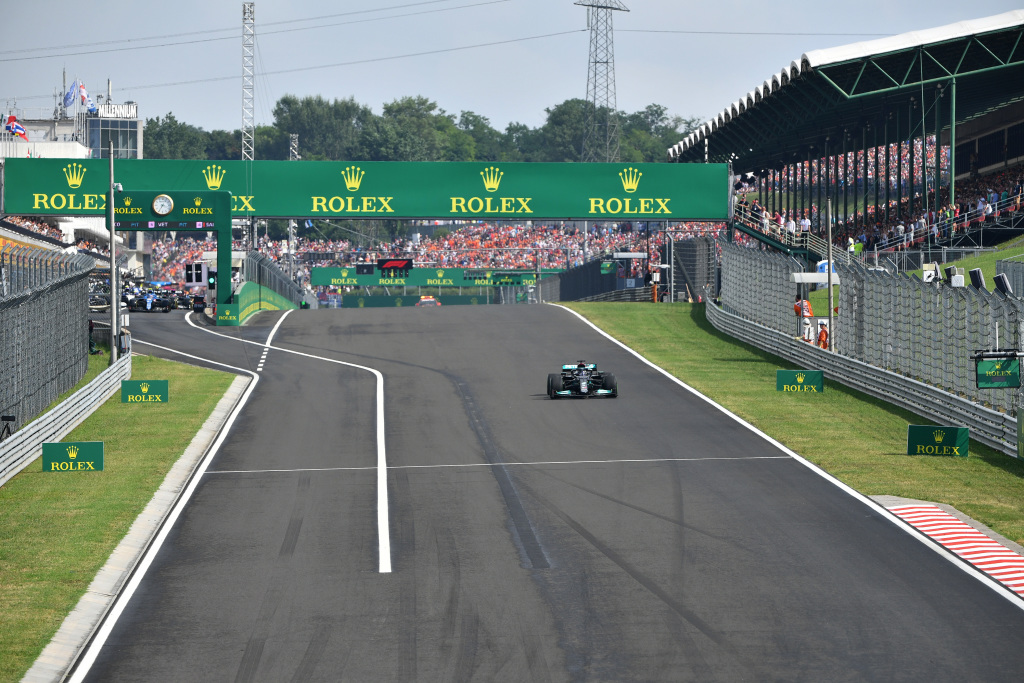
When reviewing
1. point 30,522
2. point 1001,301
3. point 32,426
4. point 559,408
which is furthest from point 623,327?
point 30,522

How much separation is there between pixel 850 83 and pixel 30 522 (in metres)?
47.3

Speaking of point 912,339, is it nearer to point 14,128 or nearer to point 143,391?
point 143,391

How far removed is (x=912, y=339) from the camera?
30.5m

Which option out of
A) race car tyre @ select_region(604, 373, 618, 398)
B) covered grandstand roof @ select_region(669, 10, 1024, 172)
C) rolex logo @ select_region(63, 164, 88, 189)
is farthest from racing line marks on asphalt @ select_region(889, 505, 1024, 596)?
rolex logo @ select_region(63, 164, 88, 189)

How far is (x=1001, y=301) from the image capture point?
82.6ft

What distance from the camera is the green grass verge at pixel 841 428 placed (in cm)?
2014

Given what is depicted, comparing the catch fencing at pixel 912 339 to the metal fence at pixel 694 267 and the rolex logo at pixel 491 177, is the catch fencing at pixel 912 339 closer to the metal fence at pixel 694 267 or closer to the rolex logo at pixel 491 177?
the metal fence at pixel 694 267

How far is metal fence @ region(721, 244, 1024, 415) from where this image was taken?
25469 mm

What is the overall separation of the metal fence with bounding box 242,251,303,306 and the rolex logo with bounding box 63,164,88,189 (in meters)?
8.32

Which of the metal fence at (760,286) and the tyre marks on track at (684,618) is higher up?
the metal fence at (760,286)

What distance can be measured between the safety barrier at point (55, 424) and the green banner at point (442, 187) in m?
24.7

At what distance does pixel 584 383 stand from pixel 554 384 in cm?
83

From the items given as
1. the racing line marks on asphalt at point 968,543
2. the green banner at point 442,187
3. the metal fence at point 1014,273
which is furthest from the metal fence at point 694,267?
the racing line marks on asphalt at point 968,543

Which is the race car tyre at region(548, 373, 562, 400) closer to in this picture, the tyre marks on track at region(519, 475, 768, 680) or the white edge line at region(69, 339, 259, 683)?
the white edge line at region(69, 339, 259, 683)
